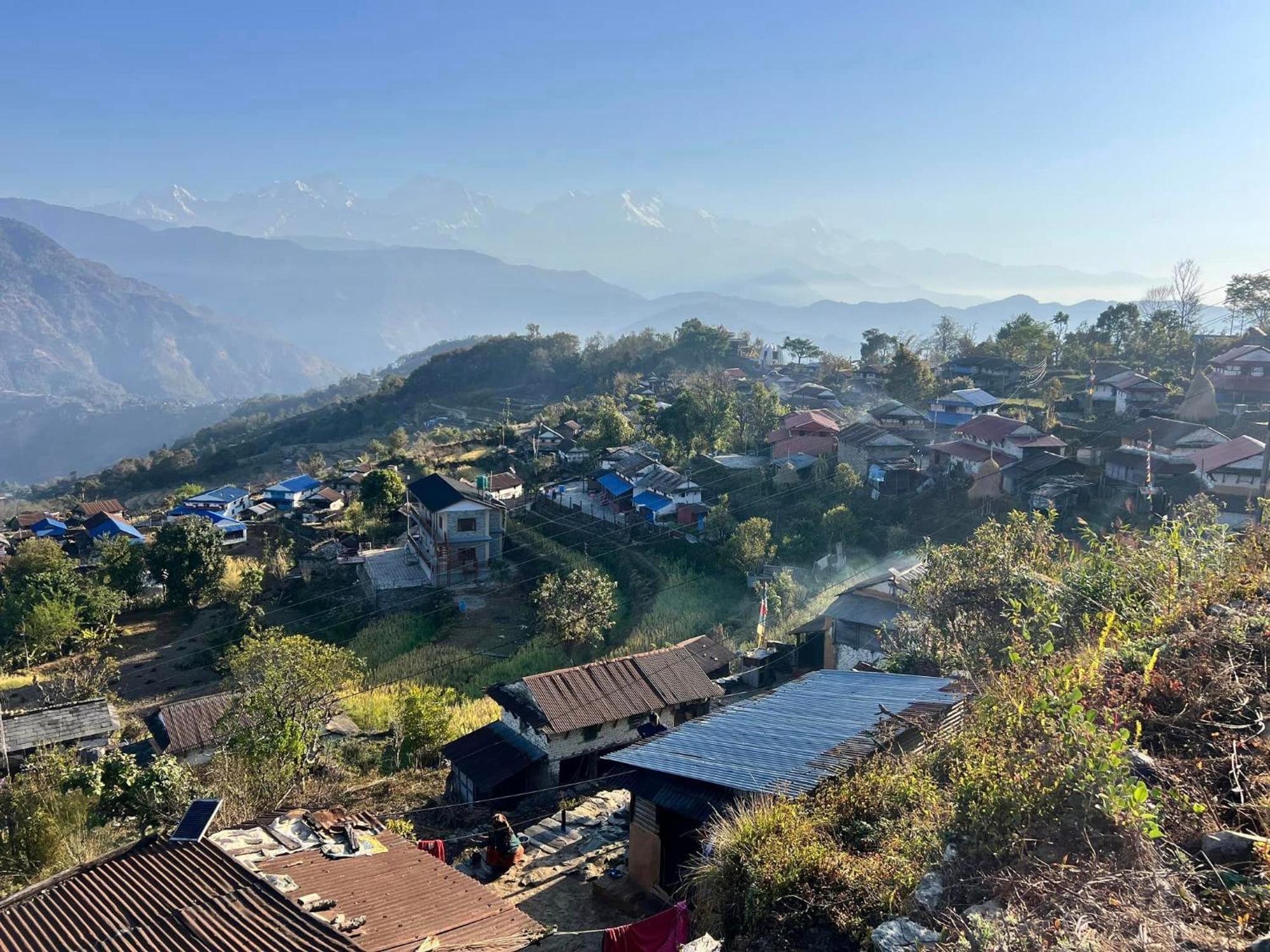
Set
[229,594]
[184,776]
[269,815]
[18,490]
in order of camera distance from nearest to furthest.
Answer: [269,815]
[184,776]
[229,594]
[18,490]

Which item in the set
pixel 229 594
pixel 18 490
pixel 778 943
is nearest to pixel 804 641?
pixel 778 943

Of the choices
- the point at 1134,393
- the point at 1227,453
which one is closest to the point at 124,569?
the point at 1227,453

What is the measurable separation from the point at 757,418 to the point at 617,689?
30.3 metres

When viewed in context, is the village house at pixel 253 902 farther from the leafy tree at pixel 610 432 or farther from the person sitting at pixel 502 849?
the leafy tree at pixel 610 432

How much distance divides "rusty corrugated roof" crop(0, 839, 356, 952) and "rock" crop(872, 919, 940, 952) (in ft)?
13.4

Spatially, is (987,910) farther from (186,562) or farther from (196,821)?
(186,562)

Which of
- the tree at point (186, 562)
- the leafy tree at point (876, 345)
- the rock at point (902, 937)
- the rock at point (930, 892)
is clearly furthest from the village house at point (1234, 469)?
the leafy tree at point (876, 345)

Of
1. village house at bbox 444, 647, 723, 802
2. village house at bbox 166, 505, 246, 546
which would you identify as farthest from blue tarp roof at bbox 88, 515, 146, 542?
village house at bbox 444, 647, 723, 802

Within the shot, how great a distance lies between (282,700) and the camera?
1596 cm

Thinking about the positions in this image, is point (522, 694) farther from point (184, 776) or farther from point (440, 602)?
point (440, 602)

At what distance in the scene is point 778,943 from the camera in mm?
6160

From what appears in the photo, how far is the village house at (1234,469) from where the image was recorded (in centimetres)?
2753

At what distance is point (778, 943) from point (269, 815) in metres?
6.67

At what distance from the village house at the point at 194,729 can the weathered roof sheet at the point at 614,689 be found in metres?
4.68
